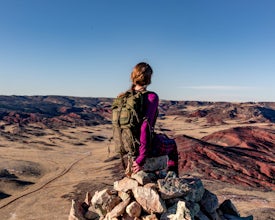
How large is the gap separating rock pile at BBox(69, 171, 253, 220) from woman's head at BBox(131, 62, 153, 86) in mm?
2199

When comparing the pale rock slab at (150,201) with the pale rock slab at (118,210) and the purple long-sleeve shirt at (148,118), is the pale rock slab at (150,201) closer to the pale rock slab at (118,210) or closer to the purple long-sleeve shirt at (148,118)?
the pale rock slab at (118,210)

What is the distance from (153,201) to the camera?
24.7 feet

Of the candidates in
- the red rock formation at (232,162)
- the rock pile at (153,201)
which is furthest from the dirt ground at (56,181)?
the red rock formation at (232,162)

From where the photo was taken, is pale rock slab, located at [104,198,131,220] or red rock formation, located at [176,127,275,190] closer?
pale rock slab, located at [104,198,131,220]

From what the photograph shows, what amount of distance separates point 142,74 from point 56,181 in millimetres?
29385

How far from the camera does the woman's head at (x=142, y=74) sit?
23.5 feet

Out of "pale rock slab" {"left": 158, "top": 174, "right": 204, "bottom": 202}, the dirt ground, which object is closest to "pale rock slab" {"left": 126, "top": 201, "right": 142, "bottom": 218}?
"pale rock slab" {"left": 158, "top": 174, "right": 204, "bottom": 202}

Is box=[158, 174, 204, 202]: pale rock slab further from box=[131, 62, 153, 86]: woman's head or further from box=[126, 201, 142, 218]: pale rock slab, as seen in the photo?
box=[131, 62, 153, 86]: woman's head

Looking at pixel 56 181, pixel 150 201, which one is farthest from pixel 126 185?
pixel 56 181

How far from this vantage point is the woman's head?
23.5 ft

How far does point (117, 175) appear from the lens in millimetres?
33812

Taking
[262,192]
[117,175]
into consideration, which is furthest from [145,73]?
[117,175]

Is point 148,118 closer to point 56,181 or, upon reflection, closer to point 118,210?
point 118,210

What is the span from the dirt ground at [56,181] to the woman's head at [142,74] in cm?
183
